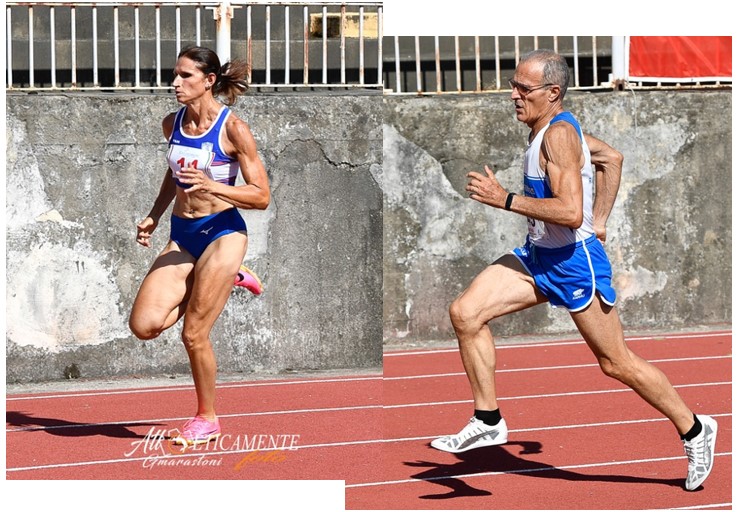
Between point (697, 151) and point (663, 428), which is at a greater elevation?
point (697, 151)

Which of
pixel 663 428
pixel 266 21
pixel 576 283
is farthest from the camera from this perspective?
pixel 266 21

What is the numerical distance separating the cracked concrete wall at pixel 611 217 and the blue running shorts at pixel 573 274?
14.0 feet

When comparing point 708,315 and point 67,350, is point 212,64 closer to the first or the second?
point 67,350

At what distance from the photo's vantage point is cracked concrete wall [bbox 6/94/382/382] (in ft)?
26.8

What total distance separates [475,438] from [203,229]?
1465mm

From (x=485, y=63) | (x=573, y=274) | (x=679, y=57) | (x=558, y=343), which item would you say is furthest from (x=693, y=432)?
(x=679, y=57)

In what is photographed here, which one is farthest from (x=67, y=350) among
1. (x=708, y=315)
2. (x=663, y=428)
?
(x=708, y=315)

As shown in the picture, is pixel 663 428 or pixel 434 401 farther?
pixel 434 401

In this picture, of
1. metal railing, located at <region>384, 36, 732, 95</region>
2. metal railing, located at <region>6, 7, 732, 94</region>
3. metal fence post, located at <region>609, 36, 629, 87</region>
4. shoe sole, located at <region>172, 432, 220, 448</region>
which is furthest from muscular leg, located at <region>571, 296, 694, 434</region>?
metal fence post, located at <region>609, 36, 629, 87</region>

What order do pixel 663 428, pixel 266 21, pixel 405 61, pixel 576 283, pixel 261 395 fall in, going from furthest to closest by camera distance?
pixel 405 61, pixel 266 21, pixel 261 395, pixel 663 428, pixel 576 283

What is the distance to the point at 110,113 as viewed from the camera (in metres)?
8.23

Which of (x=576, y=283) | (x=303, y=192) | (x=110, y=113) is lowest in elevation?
(x=576, y=283)

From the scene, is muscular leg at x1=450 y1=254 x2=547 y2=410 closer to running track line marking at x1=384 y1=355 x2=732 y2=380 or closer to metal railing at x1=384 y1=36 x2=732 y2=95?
running track line marking at x1=384 y1=355 x2=732 y2=380

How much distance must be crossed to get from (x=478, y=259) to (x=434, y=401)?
8.46 feet
